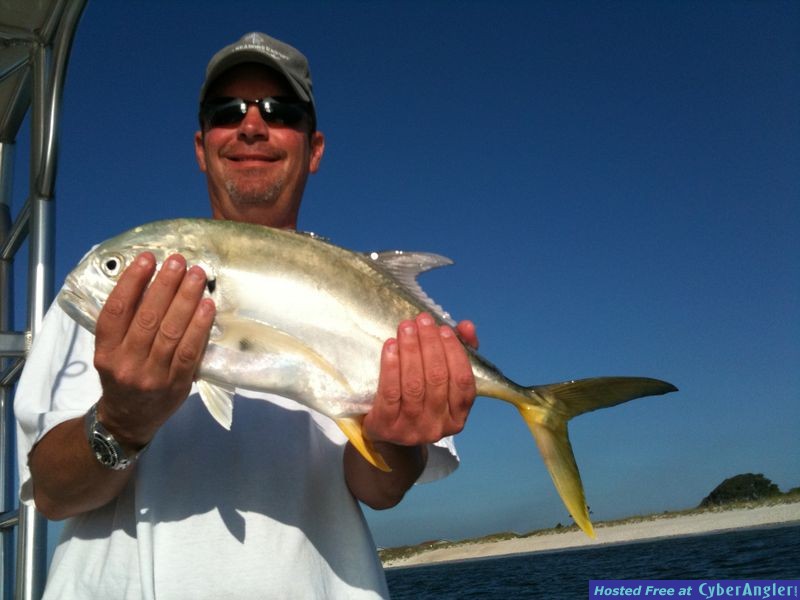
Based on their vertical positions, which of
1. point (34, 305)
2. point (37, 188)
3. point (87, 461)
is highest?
point (37, 188)

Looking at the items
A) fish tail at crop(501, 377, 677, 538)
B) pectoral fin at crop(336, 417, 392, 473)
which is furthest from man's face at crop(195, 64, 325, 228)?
fish tail at crop(501, 377, 677, 538)

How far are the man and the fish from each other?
0.10m

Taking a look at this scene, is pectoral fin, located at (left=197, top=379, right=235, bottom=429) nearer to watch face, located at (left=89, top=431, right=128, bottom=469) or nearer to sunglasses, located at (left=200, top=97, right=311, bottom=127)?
watch face, located at (left=89, top=431, right=128, bottom=469)

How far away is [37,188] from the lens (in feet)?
11.6

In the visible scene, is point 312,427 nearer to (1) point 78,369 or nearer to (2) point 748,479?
(1) point 78,369

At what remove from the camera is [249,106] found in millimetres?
3559

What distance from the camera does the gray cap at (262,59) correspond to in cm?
357

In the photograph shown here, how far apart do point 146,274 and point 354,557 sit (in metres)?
1.46

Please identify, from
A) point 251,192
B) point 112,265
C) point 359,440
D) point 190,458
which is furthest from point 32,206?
point 359,440

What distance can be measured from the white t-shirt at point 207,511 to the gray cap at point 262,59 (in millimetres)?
1592

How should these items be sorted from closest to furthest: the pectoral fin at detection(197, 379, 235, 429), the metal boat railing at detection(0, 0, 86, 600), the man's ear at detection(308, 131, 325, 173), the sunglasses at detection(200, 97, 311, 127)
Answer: the pectoral fin at detection(197, 379, 235, 429), the metal boat railing at detection(0, 0, 86, 600), the sunglasses at detection(200, 97, 311, 127), the man's ear at detection(308, 131, 325, 173)

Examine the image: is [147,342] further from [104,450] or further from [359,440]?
[359,440]

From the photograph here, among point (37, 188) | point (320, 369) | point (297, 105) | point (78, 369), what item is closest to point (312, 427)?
point (320, 369)

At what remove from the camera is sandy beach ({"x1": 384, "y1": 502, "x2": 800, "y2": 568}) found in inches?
2736
